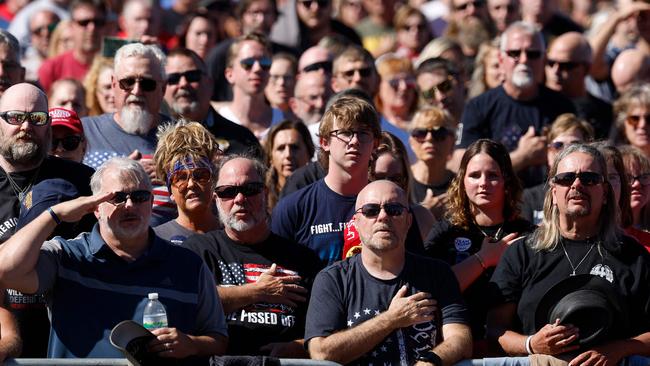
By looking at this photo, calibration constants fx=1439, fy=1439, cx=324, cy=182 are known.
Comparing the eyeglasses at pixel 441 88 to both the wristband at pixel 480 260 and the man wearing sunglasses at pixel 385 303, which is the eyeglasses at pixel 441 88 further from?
the man wearing sunglasses at pixel 385 303

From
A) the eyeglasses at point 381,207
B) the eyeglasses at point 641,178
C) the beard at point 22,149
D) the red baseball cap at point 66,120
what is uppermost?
the red baseball cap at point 66,120

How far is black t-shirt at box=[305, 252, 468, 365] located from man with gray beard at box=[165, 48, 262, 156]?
266 centimetres

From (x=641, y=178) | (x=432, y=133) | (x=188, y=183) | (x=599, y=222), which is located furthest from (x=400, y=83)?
(x=599, y=222)

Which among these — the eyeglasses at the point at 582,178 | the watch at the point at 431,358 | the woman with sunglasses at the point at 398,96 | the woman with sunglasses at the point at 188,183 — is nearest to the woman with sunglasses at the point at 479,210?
the eyeglasses at the point at 582,178

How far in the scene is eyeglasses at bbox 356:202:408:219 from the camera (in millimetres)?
8023

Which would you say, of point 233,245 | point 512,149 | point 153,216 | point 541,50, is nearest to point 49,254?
point 233,245

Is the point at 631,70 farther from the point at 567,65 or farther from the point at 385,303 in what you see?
the point at 385,303

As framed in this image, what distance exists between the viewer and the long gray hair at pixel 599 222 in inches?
330

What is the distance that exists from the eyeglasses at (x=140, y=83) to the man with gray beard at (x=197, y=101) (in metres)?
0.64

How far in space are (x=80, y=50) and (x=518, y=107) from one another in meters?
4.60

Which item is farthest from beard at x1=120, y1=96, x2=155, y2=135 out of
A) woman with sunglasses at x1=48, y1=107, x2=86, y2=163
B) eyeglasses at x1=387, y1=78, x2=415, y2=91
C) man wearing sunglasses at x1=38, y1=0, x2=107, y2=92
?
man wearing sunglasses at x1=38, y1=0, x2=107, y2=92

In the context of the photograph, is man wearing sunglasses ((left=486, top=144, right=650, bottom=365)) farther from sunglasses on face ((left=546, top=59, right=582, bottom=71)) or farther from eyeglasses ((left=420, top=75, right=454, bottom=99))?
sunglasses on face ((left=546, top=59, right=582, bottom=71))

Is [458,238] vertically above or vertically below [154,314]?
above

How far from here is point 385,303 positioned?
7.91m
